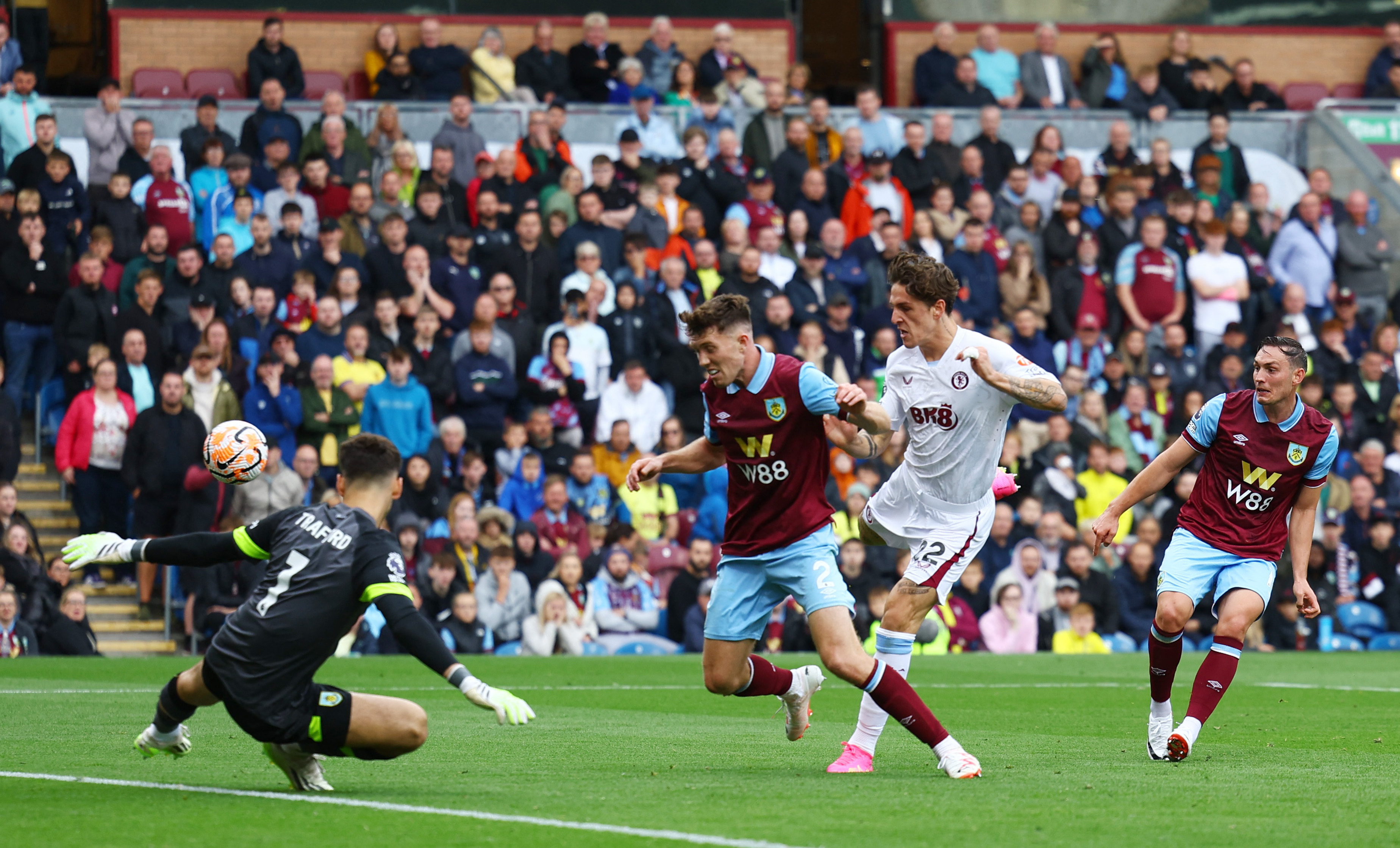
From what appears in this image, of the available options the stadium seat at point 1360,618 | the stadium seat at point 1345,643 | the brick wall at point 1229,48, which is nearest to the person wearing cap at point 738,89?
the brick wall at point 1229,48

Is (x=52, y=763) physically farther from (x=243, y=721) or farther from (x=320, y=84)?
(x=320, y=84)

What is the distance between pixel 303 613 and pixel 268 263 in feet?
42.0

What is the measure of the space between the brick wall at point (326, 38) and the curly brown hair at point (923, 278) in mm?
17034

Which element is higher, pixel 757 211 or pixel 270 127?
pixel 270 127

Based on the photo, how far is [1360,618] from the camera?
21.4m

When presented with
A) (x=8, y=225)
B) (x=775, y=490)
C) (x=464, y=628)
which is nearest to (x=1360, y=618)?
(x=464, y=628)

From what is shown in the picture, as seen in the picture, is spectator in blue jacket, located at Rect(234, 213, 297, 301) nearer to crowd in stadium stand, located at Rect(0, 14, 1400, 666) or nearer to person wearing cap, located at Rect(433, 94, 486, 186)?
crowd in stadium stand, located at Rect(0, 14, 1400, 666)

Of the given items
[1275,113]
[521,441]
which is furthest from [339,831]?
[1275,113]

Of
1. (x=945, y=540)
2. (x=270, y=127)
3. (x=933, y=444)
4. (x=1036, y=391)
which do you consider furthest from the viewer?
(x=270, y=127)

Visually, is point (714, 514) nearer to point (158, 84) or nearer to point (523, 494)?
point (523, 494)

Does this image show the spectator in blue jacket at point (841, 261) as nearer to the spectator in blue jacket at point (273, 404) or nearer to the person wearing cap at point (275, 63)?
the spectator in blue jacket at point (273, 404)

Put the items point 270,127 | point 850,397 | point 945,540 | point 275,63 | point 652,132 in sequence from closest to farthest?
point 850,397 → point 945,540 → point 270,127 → point 275,63 → point 652,132

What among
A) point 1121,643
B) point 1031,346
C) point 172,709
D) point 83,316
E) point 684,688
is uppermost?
point 172,709

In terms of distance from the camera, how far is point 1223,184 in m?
24.9
